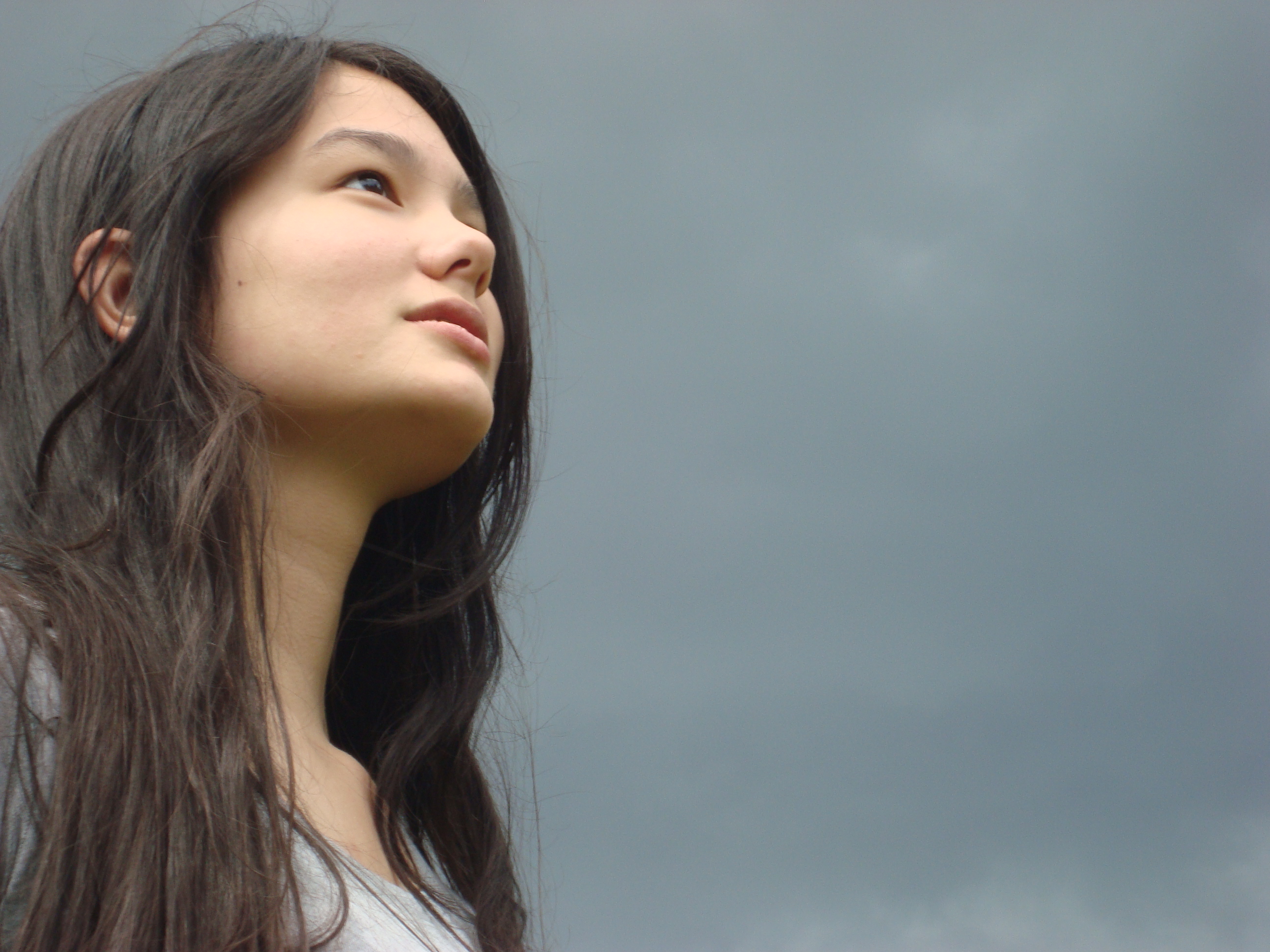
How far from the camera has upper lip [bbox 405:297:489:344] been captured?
7.45 feet

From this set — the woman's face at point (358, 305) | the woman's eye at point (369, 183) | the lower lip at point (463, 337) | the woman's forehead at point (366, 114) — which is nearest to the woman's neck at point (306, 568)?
the woman's face at point (358, 305)

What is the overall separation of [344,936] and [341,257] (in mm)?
1155

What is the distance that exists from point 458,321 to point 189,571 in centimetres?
68

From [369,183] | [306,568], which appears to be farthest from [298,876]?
[369,183]

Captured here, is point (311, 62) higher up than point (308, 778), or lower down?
higher up

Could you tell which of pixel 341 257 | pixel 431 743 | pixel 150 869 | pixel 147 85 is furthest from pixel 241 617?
pixel 147 85

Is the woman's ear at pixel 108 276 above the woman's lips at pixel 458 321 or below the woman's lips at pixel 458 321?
below

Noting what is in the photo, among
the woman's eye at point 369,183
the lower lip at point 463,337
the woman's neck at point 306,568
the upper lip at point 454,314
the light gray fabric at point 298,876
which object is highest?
the woman's eye at point 369,183

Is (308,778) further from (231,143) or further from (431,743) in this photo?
(231,143)

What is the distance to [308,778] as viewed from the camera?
2.25m

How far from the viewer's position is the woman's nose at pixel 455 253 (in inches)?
91.6

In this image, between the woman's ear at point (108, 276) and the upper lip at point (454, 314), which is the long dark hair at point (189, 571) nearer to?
the woman's ear at point (108, 276)

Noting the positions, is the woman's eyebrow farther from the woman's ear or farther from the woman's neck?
the woman's neck

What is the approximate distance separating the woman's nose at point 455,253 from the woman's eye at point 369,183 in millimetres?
128
